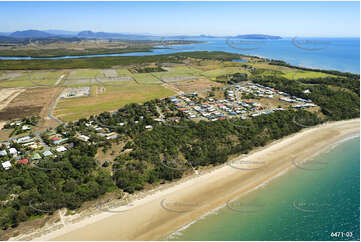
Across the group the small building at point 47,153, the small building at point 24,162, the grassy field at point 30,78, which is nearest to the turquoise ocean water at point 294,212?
the small building at point 47,153

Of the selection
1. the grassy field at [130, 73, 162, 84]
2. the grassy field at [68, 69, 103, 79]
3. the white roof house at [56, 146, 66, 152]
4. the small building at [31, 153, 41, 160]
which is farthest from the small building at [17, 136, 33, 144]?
the grassy field at [68, 69, 103, 79]

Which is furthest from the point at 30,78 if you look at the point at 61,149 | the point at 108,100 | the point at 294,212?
the point at 294,212

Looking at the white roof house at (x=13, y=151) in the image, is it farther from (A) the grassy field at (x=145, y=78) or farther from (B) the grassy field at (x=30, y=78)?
(B) the grassy field at (x=30, y=78)

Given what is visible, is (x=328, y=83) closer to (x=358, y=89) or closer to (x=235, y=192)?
(x=358, y=89)

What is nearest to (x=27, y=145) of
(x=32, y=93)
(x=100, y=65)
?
(x=32, y=93)

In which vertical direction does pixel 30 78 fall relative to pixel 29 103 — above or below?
above

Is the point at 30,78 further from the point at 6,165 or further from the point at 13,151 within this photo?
the point at 6,165

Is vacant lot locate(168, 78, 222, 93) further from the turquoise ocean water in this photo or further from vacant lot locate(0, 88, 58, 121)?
the turquoise ocean water
